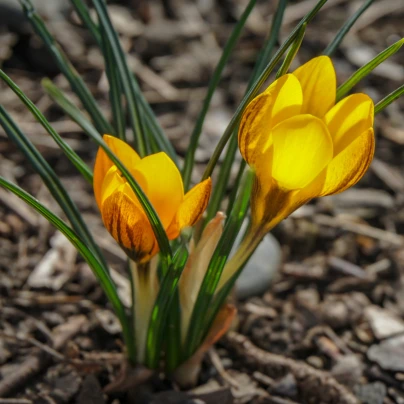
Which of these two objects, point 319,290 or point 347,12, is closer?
point 319,290

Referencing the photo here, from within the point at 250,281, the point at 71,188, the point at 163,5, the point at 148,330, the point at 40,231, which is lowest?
the point at 148,330

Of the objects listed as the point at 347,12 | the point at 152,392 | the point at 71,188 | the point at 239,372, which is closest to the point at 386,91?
the point at 347,12

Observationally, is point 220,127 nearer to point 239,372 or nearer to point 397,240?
point 397,240

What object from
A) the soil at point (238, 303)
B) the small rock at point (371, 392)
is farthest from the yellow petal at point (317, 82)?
the small rock at point (371, 392)

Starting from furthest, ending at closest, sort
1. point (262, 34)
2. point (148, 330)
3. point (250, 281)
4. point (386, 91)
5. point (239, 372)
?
1. point (262, 34)
2. point (386, 91)
3. point (250, 281)
4. point (239, 372)
5. point (148, 330)

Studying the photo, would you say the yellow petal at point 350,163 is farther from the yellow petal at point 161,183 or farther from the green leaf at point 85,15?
the green leaf at point 85,15

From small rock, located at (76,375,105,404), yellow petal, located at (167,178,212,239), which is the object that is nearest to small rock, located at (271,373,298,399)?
small rock, located at (76,375,105,404)

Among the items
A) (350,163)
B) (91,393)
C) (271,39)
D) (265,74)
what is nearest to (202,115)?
(271,39)
